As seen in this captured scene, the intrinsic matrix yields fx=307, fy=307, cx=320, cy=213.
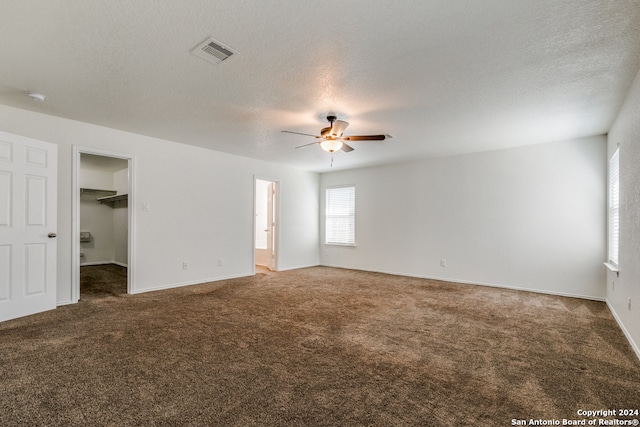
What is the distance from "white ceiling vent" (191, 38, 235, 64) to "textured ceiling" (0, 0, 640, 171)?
0.05 m

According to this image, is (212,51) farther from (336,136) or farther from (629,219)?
(629,219)

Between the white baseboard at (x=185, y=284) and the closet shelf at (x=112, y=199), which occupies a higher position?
the closet shelf at (x=112, y=199)

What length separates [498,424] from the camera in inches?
67.9

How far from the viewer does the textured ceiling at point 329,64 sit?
2.00 metres

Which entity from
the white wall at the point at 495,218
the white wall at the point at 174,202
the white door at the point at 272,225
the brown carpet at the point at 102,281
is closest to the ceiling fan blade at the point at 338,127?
the white wall at the point at 174,202

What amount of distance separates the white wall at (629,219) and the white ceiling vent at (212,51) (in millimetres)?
3576

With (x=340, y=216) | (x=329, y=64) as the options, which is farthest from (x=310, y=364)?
(x=340, y=216)

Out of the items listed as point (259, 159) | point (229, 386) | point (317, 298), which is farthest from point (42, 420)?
point (259, 159)

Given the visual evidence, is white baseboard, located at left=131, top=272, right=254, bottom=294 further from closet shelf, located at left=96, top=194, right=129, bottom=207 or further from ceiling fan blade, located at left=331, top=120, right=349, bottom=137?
ceiling fan blade, located at left=331, top=120, right=349, bottom=137

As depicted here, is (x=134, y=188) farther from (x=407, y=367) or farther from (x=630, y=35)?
(x=630, y=35)

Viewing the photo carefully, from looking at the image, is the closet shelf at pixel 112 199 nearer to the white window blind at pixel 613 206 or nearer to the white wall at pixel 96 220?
the white wall at pixel 96 220

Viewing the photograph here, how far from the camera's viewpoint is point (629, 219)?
3031mm

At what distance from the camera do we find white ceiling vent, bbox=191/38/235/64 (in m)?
2.35

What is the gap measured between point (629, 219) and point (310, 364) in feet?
11.1
